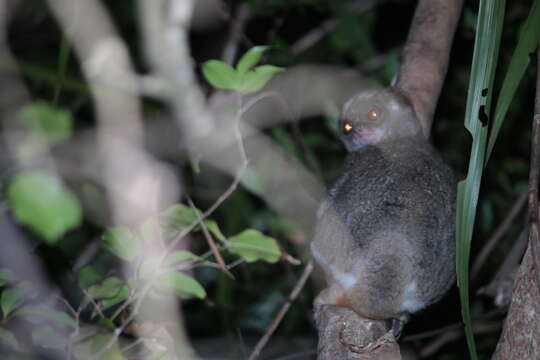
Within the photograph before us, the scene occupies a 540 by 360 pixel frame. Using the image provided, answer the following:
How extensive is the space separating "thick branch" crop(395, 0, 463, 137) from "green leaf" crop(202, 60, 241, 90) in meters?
0.99

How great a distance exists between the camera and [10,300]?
86.1 inches

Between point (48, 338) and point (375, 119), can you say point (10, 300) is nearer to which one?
point (48, 338)

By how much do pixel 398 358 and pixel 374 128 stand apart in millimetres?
1524

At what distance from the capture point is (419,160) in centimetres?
256

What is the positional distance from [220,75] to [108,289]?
0.96 m

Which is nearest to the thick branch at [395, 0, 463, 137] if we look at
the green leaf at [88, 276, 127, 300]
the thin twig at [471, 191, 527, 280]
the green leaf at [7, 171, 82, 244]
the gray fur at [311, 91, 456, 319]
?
the gray fur at [311, 91, 456, 319]

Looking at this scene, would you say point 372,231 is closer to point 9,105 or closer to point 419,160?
point 419,160

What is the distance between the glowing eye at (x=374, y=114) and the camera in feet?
9.62

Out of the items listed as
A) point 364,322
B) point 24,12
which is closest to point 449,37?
point 364,322

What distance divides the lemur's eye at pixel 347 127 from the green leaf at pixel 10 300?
1.76 meters

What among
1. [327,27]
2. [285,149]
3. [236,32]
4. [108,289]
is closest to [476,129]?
[108,289]

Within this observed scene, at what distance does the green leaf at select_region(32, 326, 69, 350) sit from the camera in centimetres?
229

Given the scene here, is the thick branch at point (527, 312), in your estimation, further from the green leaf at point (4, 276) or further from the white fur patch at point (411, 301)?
the green leaf at point (4, 276)

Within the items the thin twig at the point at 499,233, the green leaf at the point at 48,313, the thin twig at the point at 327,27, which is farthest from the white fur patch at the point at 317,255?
the thin twig at the point at 327,27
